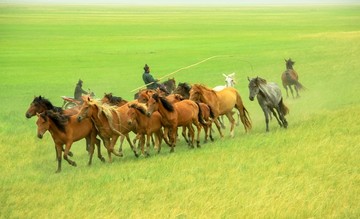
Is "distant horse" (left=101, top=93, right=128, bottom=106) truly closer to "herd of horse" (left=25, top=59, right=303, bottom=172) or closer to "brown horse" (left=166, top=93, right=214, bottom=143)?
"herd of horse" (left=25, top=59, right=303, bottom=172)

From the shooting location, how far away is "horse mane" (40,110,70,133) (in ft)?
53.6

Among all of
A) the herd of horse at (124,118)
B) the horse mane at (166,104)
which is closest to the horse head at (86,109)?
the herd of horse at (124,118)

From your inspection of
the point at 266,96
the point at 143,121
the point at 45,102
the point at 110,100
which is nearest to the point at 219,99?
the point at 266,96

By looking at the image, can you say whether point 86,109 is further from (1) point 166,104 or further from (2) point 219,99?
(2) point 219,99

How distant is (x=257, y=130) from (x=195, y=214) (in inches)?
371

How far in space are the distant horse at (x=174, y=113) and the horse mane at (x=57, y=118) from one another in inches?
81.4

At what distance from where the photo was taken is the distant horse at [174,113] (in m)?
17.2

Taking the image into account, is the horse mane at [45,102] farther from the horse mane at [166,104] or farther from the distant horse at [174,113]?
the horse mane at [166,104]

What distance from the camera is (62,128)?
16516 millimetres

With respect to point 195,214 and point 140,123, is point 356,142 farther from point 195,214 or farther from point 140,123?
point 195,214

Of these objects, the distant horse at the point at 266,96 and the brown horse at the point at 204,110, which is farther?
the distant horse at the point at 266,96

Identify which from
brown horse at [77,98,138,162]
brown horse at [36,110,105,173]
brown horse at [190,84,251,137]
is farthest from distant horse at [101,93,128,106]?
brown horse at [190,84,251,137]

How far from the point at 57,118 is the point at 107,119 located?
1348 mm

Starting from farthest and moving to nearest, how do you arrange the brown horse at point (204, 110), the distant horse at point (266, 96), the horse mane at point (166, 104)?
1. the distant horse at point (266, 96)
2. the brown horse at point (204, 110)
3. the horse mane at point (166, 104)
